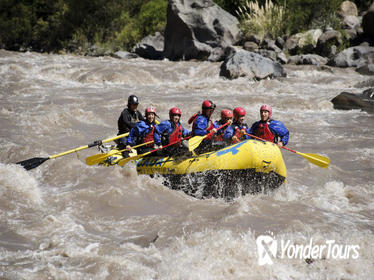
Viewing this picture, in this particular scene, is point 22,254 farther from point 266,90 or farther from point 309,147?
point 266,90

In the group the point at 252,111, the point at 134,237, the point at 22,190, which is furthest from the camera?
the point at 252,111

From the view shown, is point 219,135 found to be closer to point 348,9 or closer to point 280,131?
point 280,131

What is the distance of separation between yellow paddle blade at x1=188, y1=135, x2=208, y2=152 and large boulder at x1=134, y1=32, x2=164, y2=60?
14.6 m

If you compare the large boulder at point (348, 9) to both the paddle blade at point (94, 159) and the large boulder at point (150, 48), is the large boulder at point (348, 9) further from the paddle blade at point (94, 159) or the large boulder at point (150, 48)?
the paddle blade at point (94, 159)

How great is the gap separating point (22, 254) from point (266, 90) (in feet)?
31.3

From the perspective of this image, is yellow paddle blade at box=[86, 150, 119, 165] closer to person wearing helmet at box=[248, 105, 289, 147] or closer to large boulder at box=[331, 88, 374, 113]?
person wearing helmet at box=[248, 105, 289, 147]

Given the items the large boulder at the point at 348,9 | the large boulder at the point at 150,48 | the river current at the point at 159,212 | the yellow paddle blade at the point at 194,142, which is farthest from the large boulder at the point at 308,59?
the yellow paddle blade at the point at 194,142

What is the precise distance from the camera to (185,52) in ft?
58.4

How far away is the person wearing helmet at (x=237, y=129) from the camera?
5066mm

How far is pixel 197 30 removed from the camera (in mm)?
17828

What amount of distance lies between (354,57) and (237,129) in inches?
459

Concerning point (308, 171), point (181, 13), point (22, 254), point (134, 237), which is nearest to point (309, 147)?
point (308, 171)

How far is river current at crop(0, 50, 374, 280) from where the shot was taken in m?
3.17

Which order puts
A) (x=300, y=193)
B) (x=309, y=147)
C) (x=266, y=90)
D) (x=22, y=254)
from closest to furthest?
(x=22, y=254)
(x=300, y=193)
(x=309, y=147)
(x=266, y=90)
